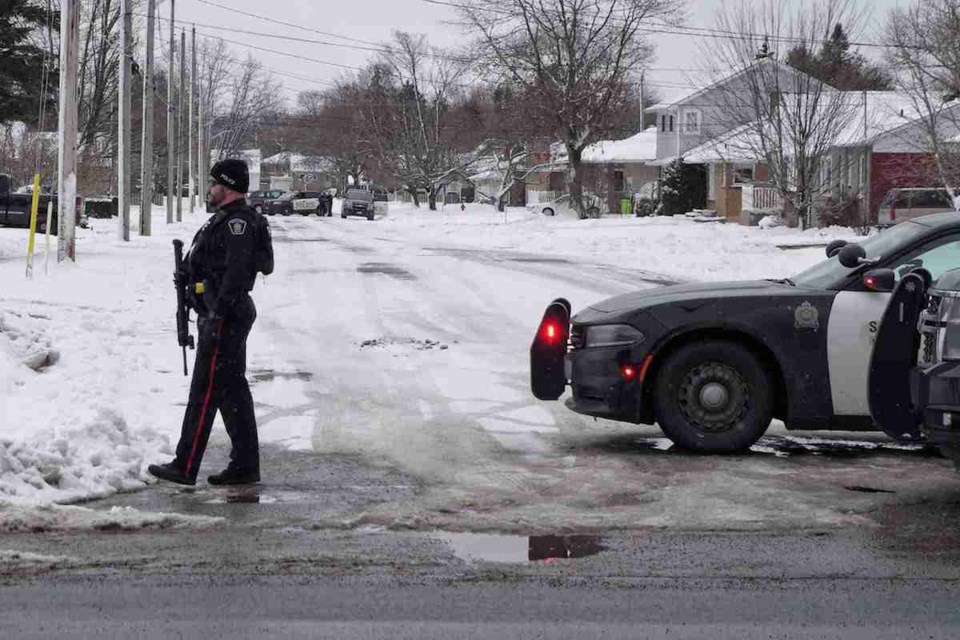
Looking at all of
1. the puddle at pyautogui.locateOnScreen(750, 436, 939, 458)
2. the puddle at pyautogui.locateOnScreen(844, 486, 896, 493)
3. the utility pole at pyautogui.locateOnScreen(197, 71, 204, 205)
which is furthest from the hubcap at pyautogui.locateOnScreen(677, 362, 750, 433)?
the utility pole at pyautogui.locateOnScreen(197, 71, 204, 205)

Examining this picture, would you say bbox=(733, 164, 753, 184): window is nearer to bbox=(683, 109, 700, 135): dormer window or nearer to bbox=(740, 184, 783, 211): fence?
bbox=(740, 184, 783, 211): fence

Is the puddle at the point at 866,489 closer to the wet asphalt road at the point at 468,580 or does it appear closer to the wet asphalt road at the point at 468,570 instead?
the wet asphalt road at the point at 468,570

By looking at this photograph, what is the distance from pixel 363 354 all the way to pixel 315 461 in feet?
17.4

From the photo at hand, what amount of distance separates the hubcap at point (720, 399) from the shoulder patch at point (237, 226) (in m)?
2.83

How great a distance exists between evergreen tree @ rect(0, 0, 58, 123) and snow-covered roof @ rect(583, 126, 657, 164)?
1916 inches

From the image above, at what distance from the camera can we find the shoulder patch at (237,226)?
7.68 m

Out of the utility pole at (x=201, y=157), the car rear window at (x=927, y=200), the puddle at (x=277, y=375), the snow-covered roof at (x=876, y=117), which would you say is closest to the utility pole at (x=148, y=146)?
the snow-covered roof at (x=876, y=117)

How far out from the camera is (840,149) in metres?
49.6

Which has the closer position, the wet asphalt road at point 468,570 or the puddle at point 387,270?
the wet asphalt road at point 468,570

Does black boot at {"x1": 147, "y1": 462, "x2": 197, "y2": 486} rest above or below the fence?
below

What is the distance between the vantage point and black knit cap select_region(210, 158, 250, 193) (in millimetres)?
7785

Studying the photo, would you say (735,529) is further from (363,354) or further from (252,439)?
(363,354)

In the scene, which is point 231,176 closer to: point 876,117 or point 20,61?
point 20,61

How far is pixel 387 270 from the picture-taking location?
25.0m
